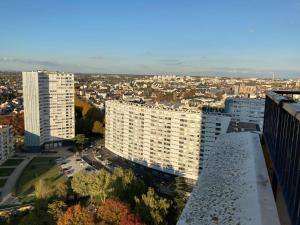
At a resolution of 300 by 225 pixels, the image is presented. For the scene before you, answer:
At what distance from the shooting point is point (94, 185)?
16016 mm

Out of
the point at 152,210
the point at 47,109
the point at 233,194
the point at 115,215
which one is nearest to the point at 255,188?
the point at 233,194

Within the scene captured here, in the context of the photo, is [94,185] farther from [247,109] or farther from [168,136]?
[247,109]

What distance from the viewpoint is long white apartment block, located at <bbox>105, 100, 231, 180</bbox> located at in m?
22.0

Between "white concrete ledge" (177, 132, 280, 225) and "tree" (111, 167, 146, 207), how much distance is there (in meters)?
Answer: 8.15

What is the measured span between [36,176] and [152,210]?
40.8 feet

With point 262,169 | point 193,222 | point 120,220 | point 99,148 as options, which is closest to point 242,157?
point 262,169

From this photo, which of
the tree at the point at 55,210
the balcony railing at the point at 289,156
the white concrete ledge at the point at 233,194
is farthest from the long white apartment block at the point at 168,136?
the balcony railing at the point at 289,156

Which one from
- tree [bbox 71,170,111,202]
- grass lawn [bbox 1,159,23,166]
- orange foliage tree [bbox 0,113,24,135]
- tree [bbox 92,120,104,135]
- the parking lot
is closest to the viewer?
tree [bbox 71,170,111,202]

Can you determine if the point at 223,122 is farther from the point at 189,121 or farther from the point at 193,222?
the point at 193,222

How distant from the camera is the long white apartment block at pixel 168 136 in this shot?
22.0 m

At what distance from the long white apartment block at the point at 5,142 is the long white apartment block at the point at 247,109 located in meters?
19.9

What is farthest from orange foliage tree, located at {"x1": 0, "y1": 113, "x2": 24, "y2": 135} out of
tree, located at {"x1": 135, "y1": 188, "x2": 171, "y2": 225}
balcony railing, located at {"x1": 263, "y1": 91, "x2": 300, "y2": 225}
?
balcony railing, located at {"x1": 263, "y1": 91, "x2": 300, "y2": 225}

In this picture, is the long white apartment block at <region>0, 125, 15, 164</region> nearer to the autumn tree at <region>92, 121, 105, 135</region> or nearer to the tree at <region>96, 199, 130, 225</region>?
the autumn tree at <region>92, 121, 105, 135</region>

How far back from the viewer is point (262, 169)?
6238 millimetres
